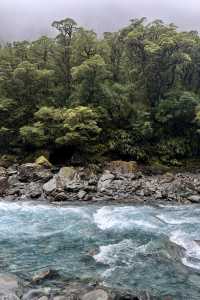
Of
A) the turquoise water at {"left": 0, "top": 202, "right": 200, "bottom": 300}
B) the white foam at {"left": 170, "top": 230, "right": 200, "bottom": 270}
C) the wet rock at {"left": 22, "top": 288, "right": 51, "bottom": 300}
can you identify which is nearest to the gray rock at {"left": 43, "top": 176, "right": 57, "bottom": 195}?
the turquoise water at {"left": 0, "top": 202, "right": 200, "bottom": 300}

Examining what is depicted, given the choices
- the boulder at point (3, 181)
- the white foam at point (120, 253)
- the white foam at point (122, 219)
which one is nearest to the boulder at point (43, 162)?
the boulder at point (3, 181)

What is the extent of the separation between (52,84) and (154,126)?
39.3 feet

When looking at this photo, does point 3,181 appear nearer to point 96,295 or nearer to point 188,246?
point 188,246

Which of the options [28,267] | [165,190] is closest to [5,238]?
[28,267]

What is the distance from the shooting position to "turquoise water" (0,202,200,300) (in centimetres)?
1367

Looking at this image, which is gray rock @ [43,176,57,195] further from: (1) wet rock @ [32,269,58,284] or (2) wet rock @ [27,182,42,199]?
(1) wet rock @ [32,269,58,284]

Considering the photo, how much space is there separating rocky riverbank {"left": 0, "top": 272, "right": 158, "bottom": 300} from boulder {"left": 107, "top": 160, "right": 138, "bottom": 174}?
18.5m

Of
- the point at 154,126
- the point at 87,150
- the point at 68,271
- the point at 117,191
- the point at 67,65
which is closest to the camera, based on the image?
the point at 68,271

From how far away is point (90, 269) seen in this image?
14.3 metres

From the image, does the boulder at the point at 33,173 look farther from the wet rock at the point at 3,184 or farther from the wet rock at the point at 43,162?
the wet rock at the point at 3,184

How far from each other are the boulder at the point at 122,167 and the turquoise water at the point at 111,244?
6.93 metres

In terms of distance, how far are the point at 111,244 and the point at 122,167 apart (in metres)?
14.8

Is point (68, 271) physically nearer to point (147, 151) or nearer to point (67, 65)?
point (147, 151)

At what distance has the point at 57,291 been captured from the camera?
1221 cm
